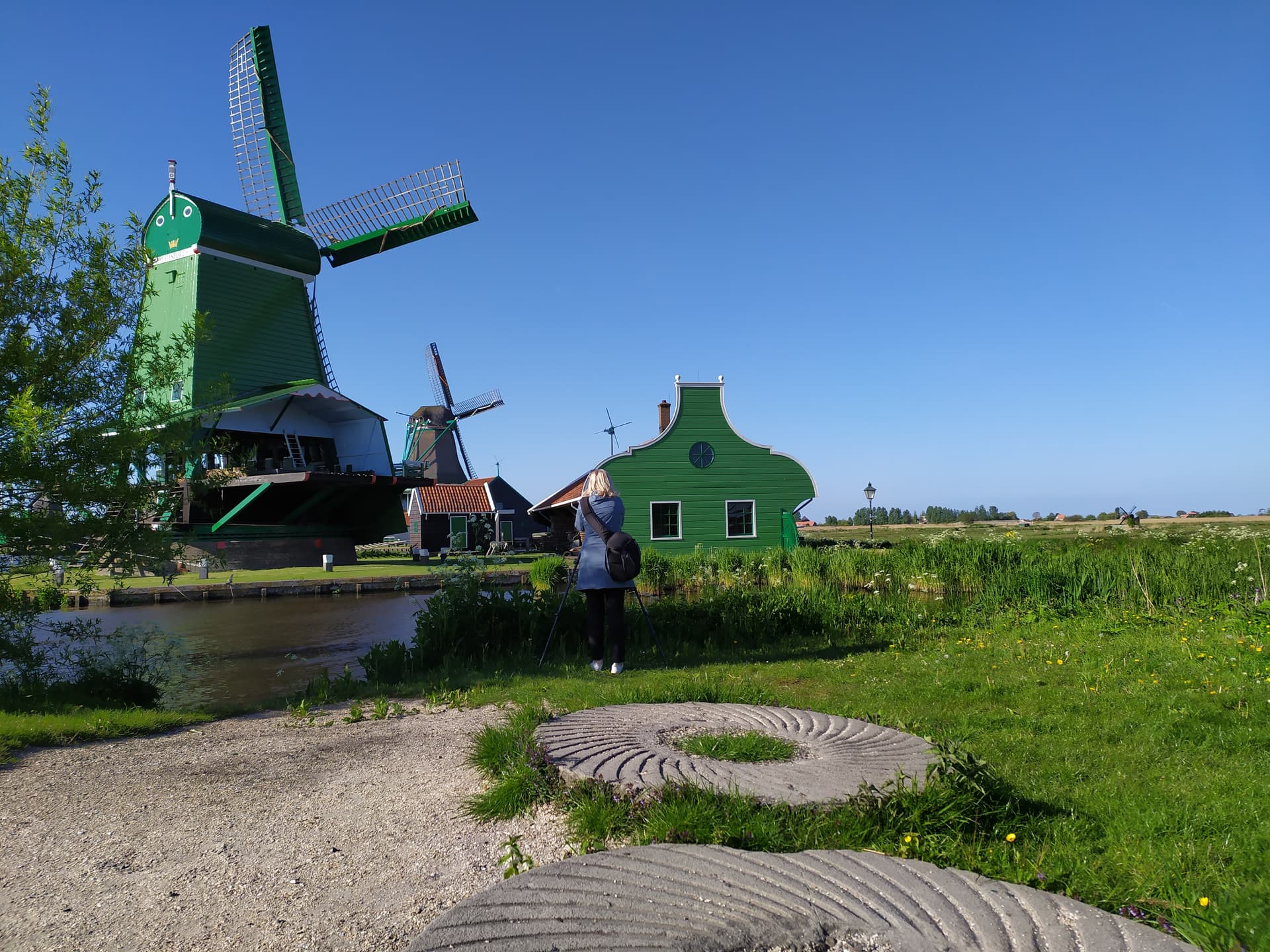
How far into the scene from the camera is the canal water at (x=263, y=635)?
8.15m

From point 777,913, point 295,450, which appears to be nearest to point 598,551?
point 777,913

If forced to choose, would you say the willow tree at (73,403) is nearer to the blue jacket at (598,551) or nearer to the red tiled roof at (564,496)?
the blue jacket at (598,551)

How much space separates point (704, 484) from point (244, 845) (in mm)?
20698

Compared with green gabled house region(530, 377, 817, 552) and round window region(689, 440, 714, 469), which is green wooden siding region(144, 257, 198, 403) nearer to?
green gabled house region(530, 377, 817, 552)

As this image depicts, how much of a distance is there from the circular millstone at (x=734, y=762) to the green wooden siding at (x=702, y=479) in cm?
1878

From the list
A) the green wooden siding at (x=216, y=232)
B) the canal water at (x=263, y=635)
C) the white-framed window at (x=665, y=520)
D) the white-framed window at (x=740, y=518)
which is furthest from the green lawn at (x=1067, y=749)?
the green wooden siding at (x=216, y=232)

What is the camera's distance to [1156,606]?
8281mm

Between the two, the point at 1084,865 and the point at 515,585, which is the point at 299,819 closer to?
the point at 1084,865

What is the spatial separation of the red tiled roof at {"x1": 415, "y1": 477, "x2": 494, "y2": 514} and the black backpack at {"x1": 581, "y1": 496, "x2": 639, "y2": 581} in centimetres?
3564

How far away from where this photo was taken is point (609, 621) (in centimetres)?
640

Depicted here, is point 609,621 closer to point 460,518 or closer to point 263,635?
point 263,635

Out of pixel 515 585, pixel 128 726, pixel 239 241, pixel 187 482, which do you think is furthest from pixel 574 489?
pixel 128 726

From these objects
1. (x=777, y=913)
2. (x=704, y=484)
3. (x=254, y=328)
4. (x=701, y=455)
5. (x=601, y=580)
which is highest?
(x=254, y=328)

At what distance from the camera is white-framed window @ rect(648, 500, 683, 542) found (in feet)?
75.6
